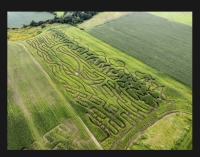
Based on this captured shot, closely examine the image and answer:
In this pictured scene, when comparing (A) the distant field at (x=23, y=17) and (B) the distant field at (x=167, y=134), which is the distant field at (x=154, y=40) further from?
(A) the distant field at (x=23, y=17)

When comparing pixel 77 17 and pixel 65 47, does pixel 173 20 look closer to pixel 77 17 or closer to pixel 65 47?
pixel 77 17

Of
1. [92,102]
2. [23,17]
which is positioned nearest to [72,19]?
[23,17]

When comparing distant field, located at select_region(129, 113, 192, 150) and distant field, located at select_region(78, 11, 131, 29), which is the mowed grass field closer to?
distant field, located at select_region(129, 113, 192, 150)

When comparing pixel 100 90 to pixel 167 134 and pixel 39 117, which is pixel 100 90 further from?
pixel 167 134

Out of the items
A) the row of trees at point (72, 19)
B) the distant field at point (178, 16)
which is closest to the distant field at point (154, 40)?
the distant field at point (178, 16)

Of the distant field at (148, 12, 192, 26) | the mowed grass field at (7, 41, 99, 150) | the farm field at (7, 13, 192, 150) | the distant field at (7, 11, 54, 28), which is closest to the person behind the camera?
the mowed grass field at (7, 41, 99, 150)

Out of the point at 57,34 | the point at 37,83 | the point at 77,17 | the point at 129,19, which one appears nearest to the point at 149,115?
the point at 37,83

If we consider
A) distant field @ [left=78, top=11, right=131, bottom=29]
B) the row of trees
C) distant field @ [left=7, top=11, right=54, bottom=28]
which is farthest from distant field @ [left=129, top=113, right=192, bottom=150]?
distant field @ [left=7, top=11, right=54, bottom=28]
